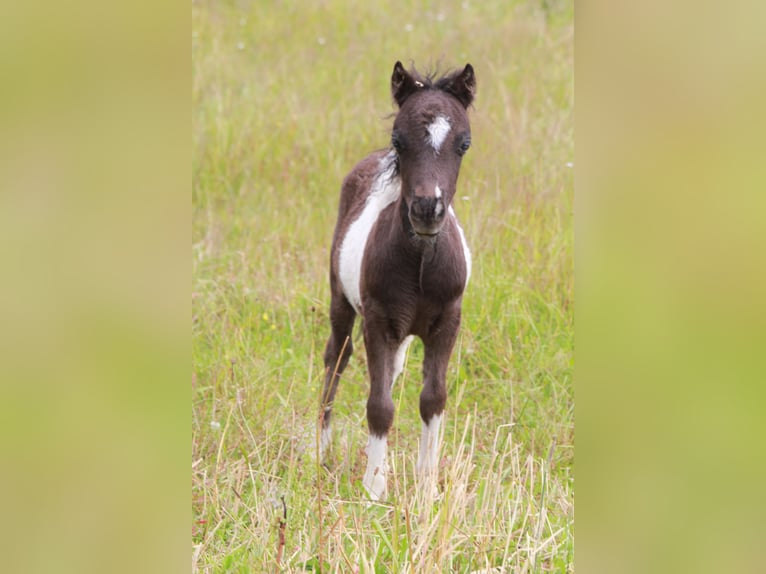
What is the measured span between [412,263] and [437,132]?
0.62 meters

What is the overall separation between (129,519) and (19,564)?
139 millimetres

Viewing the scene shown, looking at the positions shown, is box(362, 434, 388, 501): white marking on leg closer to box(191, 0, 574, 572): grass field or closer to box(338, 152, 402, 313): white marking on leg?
box(191, 0, 574, 572): grass field

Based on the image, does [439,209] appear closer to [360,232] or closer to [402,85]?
[402,85]

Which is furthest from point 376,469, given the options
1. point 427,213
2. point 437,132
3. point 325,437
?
point 437,132

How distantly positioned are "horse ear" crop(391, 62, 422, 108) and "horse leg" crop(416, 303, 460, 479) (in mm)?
876

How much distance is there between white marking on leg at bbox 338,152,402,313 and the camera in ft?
10.6

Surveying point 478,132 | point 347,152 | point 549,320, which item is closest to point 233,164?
point 347,152

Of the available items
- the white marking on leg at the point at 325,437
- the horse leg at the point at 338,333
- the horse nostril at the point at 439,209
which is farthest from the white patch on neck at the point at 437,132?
the white marking on leg at the point at 325,437

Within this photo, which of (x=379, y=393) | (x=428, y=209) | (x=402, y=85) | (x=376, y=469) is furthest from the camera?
(x=379, y=393)

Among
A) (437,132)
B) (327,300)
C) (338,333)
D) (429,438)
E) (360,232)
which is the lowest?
Answer: (429,438)

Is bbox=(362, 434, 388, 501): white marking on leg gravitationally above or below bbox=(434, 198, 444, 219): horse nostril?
below

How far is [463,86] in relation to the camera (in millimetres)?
2908

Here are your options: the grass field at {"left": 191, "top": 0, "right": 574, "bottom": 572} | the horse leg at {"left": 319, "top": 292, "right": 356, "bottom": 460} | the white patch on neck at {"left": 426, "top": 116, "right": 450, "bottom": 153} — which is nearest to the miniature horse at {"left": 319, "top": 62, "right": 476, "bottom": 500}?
the white patch on neck at {"left": 426, "top": 116, "right": 450, "bottom": 153}

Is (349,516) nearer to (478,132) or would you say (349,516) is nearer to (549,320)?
(549,320)
